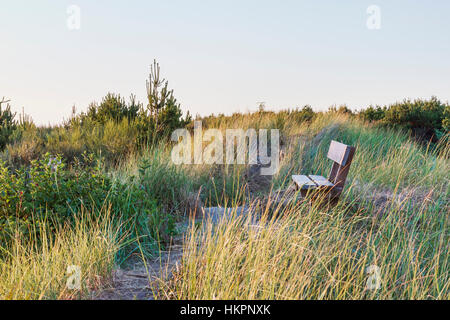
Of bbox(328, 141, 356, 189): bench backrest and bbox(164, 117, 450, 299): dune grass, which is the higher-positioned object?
bbox(328, 141, 356, 189): bench backrest

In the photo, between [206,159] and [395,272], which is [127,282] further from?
[206,159]

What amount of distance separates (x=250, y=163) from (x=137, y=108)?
279 inches

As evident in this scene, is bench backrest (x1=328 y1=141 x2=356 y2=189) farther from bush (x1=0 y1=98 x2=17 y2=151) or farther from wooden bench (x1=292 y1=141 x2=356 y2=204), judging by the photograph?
bush (x1=0 y1=98 x2=17 y2=151)

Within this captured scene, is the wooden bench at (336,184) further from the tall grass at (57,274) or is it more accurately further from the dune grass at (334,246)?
the tall grass at (57,274)

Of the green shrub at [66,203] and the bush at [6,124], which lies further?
the bush at [6,124]

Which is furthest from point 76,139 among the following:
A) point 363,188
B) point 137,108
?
point 363,188

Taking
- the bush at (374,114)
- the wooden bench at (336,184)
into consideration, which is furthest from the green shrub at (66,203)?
the bush at (374,114)

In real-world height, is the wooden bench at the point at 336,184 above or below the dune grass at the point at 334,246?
above

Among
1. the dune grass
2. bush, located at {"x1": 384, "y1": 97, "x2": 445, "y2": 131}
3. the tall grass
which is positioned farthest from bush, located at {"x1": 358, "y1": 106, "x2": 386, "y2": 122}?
the tall grass

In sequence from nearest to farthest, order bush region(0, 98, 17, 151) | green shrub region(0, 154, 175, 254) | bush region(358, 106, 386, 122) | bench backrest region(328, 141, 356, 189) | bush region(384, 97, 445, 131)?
green shrub region(0, 154, 175, 254) < bench backrest region(328, 141, 356, 189) < bush region(0, 98, 17, 151) < bush region(384, 97, 445, 131) < bush region(358, 106, 386, 122)

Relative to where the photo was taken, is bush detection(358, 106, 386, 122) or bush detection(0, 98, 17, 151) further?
bush detection(358, 106, 386, 122)

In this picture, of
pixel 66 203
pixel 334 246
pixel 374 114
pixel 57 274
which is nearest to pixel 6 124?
pixel 66 203

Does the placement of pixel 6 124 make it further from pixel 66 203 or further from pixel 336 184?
pixel 336 184

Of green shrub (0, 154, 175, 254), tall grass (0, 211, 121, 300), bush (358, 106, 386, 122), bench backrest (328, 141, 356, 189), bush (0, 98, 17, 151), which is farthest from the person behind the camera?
bush (358, 106, 386, 122)
